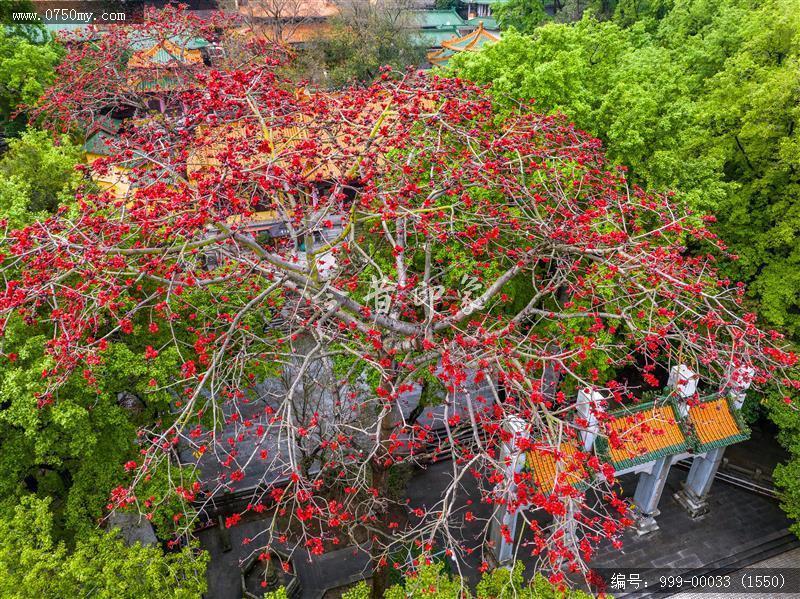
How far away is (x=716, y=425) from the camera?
12500mm

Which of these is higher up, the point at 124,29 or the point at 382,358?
the point at 124,29

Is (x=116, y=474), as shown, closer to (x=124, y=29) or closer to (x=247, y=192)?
(x=247, y=192)

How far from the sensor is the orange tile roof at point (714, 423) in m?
12.3

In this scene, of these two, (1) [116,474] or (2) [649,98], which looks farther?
(2) [649,98]

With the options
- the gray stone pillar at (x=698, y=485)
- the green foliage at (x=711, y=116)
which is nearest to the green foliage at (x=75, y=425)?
the green foliage at (x=711, y=116)

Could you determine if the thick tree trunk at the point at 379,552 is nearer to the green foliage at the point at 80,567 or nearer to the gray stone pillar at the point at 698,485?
the green foliage at the point at 80,567

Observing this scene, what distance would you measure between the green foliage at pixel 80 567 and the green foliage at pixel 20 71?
1597 cm

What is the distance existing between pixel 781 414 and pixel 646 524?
4.20 metres

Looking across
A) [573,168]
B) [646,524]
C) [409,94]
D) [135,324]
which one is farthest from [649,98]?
[135,324]

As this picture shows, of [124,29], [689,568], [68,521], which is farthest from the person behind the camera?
[124,29]

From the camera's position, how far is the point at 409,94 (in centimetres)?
920

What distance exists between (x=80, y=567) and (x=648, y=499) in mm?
12249

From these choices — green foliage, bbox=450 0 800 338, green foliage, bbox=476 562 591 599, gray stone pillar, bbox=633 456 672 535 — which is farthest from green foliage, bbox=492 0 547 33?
green foliage, bbox=476 562 591 599

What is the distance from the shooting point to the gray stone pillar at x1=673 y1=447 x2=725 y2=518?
13.2 meters
